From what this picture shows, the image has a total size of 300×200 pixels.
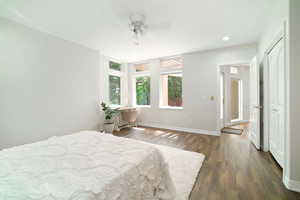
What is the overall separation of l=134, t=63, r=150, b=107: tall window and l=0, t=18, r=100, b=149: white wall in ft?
6.63

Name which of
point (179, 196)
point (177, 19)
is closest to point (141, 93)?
point (177, 19)

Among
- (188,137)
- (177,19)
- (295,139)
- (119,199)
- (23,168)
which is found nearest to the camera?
(119,199)

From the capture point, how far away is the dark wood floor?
5.02ft

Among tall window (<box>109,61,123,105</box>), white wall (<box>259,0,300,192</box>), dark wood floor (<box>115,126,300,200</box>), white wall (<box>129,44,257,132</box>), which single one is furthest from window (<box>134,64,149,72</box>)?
white wall (<box>259,0,300,192</box>)

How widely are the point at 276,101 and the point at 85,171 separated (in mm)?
3080

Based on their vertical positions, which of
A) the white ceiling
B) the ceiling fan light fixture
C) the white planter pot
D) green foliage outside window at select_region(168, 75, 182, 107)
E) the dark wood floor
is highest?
the white ceiling

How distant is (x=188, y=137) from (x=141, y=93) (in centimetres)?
266

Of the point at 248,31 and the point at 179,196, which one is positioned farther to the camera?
the point at 248,31

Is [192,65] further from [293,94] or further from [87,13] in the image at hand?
[87,13]

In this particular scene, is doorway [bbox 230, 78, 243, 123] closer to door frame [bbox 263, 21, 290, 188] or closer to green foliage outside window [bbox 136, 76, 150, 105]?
door frame [bbox 263, 21, 290, 188]

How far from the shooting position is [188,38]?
3.13 metres

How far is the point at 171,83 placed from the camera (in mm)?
4875

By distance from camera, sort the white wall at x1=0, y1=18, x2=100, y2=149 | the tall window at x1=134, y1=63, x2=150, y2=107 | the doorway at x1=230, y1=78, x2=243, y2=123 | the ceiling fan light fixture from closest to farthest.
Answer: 1. the white wall at x1=0, y1=18, x2=100, y2=149
2. the ceiling fan light fixture
3. the tall window at x1=134, y1=63, x2=150, y2=107
4. the doorway at x1=230, y1=78, x2=243, y2=123

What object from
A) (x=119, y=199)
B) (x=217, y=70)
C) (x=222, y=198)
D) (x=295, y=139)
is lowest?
(x=222, y=198)
